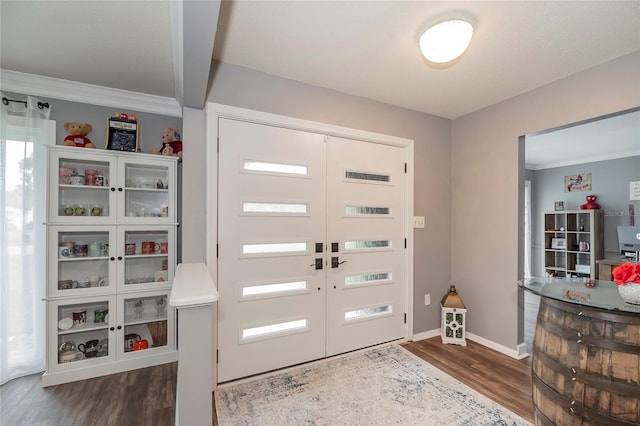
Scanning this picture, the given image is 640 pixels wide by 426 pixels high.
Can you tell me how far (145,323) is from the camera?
264cm

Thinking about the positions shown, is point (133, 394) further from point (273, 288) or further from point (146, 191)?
point (146, 191)

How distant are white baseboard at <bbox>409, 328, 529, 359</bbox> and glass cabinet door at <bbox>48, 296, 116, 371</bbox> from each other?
297 centimetres

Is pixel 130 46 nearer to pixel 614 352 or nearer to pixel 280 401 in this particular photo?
pixel 280 401

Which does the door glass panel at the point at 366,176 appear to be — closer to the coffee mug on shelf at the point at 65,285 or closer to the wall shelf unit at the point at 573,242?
the coffee mug on shelf at the point at 65,285

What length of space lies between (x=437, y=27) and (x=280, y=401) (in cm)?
271

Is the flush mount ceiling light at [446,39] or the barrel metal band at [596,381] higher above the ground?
the flush mount ceiling light at [446,39]

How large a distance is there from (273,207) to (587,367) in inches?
83.9

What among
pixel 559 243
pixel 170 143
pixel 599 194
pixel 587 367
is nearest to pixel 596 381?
pixel 587 367

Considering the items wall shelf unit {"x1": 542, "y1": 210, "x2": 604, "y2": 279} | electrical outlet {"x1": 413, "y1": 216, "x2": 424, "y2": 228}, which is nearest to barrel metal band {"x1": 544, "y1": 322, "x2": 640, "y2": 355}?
electrical outlet {"x1": 413, "y1": 216, "x2": 424, "y2": 228}

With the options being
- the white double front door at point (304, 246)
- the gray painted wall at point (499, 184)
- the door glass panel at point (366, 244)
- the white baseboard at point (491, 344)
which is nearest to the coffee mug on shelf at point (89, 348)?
the white double front door at point (304, 246)

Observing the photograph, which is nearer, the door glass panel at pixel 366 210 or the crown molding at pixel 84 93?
the crown molding at pixel 84 93

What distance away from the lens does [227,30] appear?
1849 millimetres

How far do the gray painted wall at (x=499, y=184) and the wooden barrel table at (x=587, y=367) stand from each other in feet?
4.77

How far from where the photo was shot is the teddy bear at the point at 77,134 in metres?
2.41
